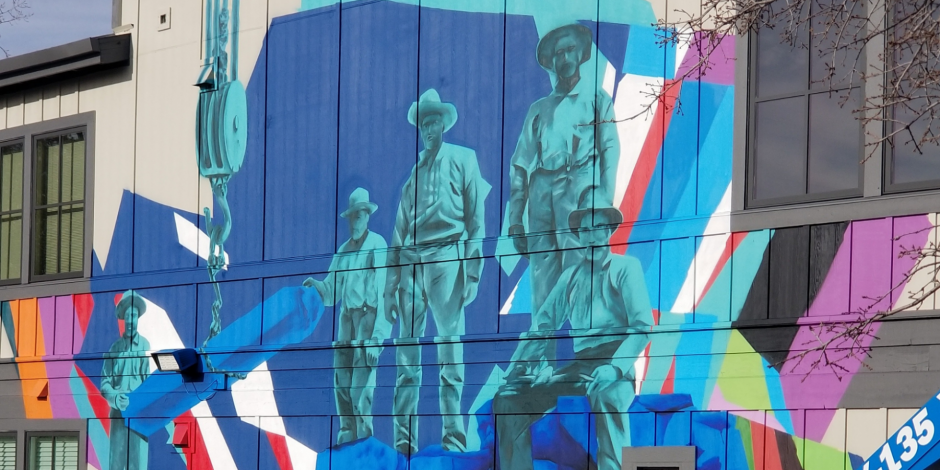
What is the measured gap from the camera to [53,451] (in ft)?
47.9

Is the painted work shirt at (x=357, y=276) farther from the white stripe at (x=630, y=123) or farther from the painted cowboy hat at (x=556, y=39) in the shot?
the white stripe at (x=630, y=123)

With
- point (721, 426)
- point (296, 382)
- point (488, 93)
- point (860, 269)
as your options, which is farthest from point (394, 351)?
point (860, 269)

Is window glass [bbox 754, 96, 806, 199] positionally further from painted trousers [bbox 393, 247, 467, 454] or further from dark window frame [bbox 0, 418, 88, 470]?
dark window frame [bbox 0, 418, 88, 470]

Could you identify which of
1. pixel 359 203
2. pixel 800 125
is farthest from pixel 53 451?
pixel 800 125

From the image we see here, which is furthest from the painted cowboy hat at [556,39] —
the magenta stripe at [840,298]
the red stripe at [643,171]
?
the magenta stripe at [840,298]

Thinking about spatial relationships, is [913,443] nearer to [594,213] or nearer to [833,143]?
[833,143]

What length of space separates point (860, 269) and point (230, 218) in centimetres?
642

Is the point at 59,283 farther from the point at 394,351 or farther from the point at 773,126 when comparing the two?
the point at 773,126

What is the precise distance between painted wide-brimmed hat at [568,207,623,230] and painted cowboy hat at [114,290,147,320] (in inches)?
209

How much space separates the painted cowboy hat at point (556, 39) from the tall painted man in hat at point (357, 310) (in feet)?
6.92

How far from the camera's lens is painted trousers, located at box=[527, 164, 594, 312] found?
1047cm

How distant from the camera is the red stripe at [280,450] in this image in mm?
12266

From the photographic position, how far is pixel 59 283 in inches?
574

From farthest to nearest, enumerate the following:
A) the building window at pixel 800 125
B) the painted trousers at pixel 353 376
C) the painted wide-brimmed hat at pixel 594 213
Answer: the painted trousers at pixel 353 376 → the painted wide-brimmed hat at pixel 594 213 → the building window at pixel 800 125
